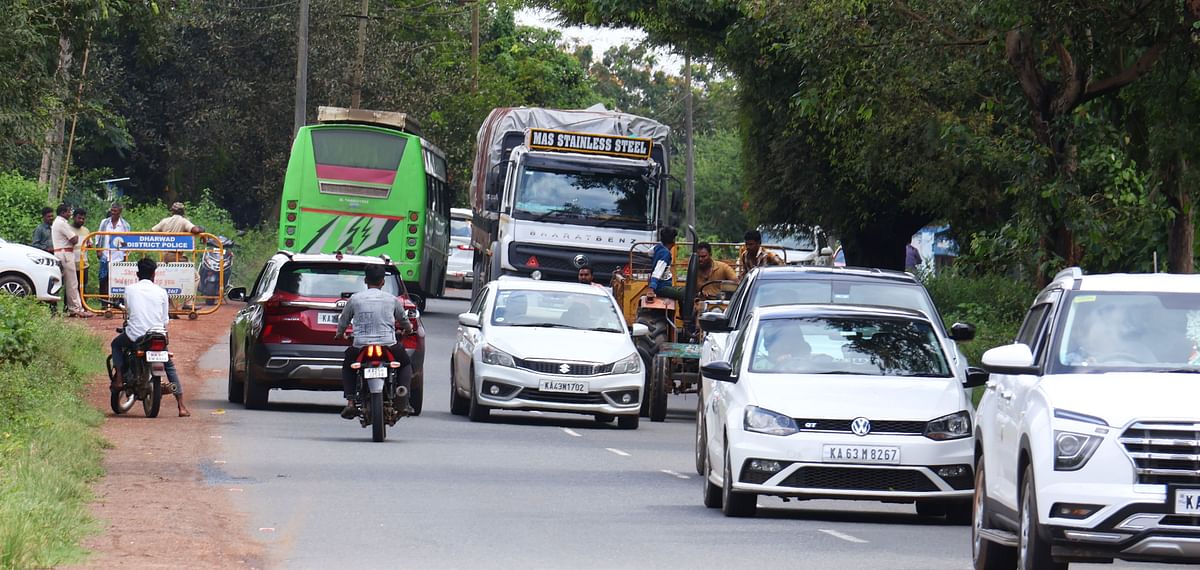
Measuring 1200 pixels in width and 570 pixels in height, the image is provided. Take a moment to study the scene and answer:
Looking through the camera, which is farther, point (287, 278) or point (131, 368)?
point (287, 278)

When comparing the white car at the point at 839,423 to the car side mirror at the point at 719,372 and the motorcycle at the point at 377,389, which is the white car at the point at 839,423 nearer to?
the car side mirror at the point at 719,372

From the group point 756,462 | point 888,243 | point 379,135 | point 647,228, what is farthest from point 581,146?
point 756,462

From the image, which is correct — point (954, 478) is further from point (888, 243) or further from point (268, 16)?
point (268, 16)

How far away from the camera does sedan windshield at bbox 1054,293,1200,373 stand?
10266 millimetres

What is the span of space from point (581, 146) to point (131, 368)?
14.6 meters

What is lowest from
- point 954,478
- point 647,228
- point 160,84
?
point 954,478

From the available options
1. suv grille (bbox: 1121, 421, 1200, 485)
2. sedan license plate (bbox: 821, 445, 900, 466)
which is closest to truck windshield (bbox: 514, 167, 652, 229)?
sedan license plate (bbox: 821, 445, 900, 466)

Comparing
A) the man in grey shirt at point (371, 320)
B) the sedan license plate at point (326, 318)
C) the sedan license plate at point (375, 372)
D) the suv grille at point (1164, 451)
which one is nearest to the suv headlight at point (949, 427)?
the suv grille at point (1164, 451)

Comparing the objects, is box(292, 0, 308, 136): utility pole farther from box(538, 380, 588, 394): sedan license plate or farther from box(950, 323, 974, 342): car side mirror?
box(950, 323, 974, 342): car side mirror

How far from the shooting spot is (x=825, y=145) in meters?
40.3

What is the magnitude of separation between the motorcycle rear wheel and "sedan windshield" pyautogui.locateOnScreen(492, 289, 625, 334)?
3.62m

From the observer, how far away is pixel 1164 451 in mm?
9328

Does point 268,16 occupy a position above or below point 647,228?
above

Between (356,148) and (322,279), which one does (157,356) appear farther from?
(356,148)
